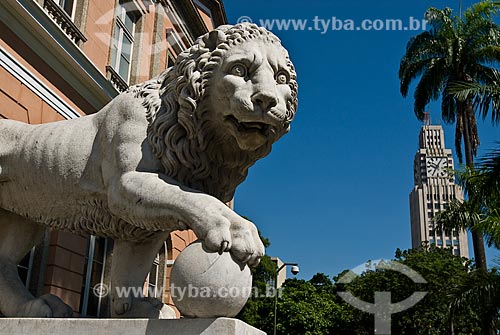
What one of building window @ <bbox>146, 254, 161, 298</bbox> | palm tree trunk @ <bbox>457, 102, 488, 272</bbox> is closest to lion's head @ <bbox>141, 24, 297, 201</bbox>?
building window @ <bbox>146, 254, 161, 298</bbox>

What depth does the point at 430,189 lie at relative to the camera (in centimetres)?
11338

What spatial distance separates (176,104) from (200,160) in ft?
1.26

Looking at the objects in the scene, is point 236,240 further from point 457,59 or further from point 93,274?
point 457,59

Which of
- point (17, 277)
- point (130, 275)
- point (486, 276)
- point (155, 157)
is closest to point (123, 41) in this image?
point (486, 276)

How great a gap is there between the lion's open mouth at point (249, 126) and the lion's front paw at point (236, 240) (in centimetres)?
58

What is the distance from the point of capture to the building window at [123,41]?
11.7 metres

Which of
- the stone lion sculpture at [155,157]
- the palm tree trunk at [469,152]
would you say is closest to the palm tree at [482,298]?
the palm tree trunk at [469,152]

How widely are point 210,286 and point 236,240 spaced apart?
0.27m

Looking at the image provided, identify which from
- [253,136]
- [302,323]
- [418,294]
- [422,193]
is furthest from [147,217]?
[422,193]

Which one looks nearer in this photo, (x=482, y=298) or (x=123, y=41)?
(x=482, y=298)

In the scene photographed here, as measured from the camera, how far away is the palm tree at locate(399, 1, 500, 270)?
60.3 ft

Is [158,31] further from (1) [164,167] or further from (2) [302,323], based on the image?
(2) [302,323]

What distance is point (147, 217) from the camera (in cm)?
302

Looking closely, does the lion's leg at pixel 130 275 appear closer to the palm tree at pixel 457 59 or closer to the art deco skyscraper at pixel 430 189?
the palm tree at pixel 457 59
